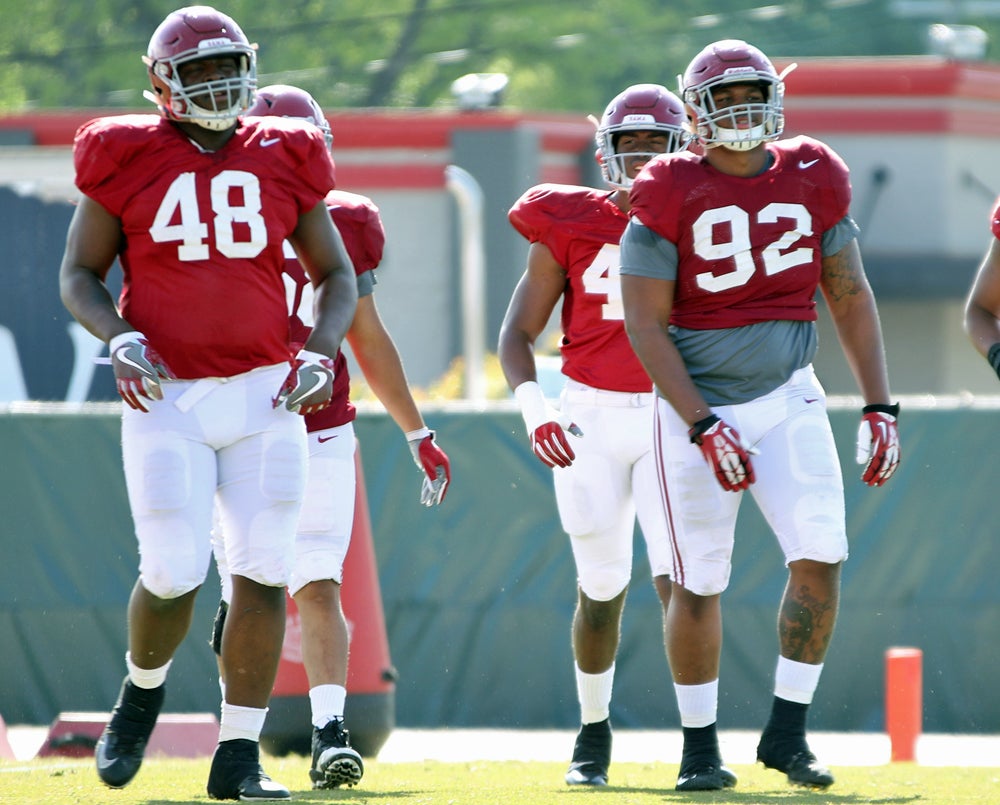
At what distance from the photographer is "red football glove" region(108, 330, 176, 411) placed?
4344 millimetres

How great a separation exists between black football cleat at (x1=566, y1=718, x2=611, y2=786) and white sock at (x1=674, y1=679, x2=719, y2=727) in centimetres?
66

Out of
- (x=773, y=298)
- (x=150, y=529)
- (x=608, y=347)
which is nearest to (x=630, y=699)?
(x=608, y=347)

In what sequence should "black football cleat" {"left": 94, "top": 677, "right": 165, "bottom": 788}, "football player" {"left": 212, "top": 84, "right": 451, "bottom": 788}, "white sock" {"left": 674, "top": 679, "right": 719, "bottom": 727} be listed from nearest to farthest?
"black football cleat" {"left": 94, "top": 677, "right": 165, "bottom": 788} → "white sock" {"left": 674, "top": 679, "right": 719, "bottom": 727} → "football player" {"left": 212, "top": 84, "right": 451, "bottom": 788}

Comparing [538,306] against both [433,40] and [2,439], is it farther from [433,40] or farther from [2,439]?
[433,40]

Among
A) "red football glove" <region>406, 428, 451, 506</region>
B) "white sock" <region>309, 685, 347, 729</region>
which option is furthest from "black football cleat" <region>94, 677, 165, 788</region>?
"red football glove" <region>406, 428, 451, 506</region>

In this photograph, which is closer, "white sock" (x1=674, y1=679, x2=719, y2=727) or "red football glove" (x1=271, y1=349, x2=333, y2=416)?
"red football glove" (x1=271, y1=349, x2=333, y2=416)

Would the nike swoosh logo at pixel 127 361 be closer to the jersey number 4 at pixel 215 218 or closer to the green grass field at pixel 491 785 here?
the jersey number 4 at pixel 215 218

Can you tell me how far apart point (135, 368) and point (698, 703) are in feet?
5.88

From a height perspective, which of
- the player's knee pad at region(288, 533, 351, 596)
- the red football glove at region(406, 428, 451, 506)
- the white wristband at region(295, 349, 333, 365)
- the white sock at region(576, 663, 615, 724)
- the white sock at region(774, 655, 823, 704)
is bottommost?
the white sock at region(576, 663, 615, 724)

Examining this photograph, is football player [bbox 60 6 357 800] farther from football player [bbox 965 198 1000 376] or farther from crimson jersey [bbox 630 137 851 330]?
football player [bbox 965 198 1000 376]

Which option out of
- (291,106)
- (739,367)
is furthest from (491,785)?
(291,106)

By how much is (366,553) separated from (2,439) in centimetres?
220

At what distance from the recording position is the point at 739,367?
495cm

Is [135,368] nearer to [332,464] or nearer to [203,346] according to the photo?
[203,346]
